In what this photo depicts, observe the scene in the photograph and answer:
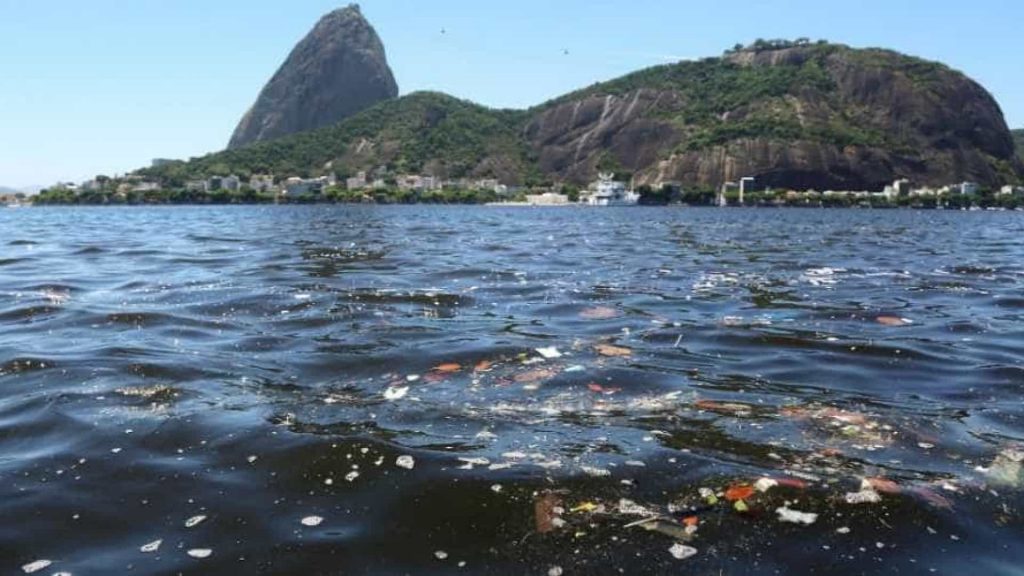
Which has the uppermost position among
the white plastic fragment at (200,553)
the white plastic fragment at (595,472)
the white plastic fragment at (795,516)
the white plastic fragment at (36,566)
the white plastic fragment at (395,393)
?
the white plastic fragment at (36,566)

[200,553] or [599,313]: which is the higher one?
→ [200,553]

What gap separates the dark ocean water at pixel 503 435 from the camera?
5168 mm

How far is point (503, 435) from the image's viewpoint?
7.36m

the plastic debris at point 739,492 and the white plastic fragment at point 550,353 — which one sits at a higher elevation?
the plastic debris at point 739,492

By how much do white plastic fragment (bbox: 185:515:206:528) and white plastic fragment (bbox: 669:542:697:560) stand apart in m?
3.27

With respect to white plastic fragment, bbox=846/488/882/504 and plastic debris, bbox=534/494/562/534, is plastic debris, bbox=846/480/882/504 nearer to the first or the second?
white plastic fragment, bbox=846/488/882/504

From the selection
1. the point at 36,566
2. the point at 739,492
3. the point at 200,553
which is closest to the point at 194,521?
the point at 200,553

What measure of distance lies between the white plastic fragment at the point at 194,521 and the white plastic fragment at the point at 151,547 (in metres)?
0.25

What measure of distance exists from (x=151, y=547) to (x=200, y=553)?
1.23ft

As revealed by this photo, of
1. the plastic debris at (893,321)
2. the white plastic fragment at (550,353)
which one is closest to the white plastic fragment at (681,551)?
the white plastic fragment at (550,353)

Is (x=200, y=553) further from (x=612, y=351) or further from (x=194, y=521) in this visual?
(x=612, y=351)

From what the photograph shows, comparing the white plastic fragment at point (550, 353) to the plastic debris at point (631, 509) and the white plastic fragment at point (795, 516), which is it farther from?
the white plastic fragment at point (795, 516)

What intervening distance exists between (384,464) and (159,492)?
175 cm

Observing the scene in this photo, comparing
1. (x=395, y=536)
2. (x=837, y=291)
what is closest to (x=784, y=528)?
(x=395, y=536)
